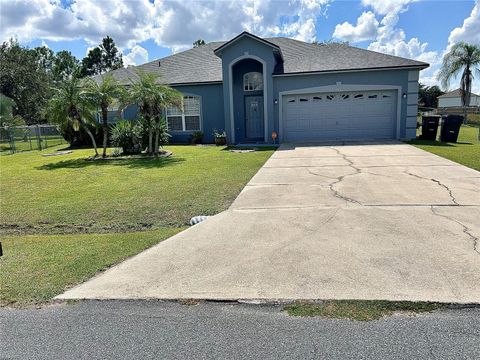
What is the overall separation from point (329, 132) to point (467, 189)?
11569 millimetres

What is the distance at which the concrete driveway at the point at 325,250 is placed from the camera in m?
3.70

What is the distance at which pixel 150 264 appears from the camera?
451 cm

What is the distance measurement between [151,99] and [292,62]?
360 inches

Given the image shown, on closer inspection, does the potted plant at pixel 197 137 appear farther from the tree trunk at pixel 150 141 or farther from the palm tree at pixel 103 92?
the palm tree at pixel 103 92

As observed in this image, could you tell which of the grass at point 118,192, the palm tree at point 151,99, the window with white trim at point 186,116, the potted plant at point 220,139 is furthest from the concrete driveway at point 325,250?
the window with white trim at point 186,116

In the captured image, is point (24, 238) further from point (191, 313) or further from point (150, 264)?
point (191, 313)

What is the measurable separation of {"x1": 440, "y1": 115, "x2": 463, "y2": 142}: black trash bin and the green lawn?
385 inches

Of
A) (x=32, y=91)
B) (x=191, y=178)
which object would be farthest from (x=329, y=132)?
(x=32, y=91)

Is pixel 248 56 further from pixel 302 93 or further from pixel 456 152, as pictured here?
pixel 456 152

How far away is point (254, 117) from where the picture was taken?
20500mm

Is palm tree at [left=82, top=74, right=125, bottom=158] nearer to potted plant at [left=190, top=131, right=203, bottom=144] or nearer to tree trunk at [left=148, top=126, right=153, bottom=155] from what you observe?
tree trunk at [left=148, top=126, right=153, bottom=155]

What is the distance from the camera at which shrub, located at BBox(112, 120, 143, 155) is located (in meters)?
16.2

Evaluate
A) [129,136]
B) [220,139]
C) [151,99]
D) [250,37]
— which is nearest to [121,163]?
[129,136]

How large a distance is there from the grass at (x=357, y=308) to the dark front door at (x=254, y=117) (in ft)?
57.1
